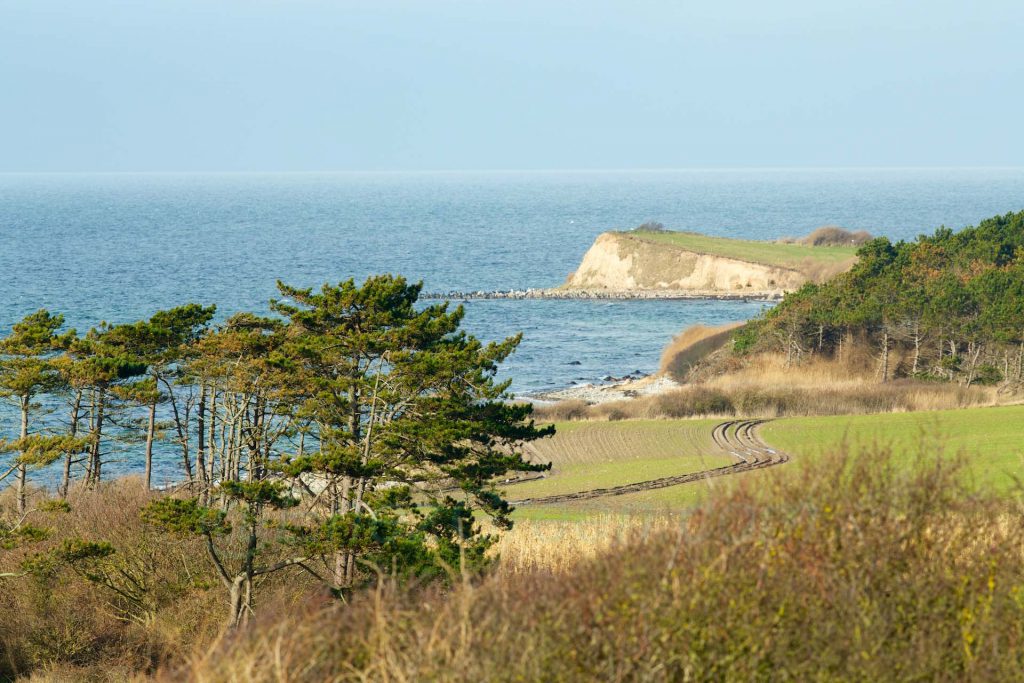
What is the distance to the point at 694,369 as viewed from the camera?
2869 inches

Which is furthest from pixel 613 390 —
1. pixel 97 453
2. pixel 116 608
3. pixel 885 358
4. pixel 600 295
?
pixel 116 608

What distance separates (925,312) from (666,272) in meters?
61.2

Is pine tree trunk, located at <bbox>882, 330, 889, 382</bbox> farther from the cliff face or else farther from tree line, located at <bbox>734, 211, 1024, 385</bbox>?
the cliff face

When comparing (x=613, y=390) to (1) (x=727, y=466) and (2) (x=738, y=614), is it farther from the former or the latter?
(2) (x=738, y=614)

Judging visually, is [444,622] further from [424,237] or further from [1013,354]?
[424,237]

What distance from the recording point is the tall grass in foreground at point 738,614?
8.85 meters

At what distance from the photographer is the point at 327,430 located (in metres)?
22.8

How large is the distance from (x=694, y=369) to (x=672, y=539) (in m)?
63.5

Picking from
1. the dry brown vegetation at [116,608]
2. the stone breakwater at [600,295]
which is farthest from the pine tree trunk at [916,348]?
the dry brown vegetation at [116,608]

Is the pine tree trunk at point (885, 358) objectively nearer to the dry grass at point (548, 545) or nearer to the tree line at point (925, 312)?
the tree line at point (925, 312)

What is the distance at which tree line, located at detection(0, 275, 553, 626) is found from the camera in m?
18.3

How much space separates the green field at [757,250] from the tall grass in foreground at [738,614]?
10730 cm

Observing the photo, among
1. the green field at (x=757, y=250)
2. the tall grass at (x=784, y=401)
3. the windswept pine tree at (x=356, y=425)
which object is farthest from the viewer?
the green field at (x=757, y=250)

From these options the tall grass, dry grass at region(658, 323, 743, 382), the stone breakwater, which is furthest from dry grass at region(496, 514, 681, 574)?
the stone breakwater
